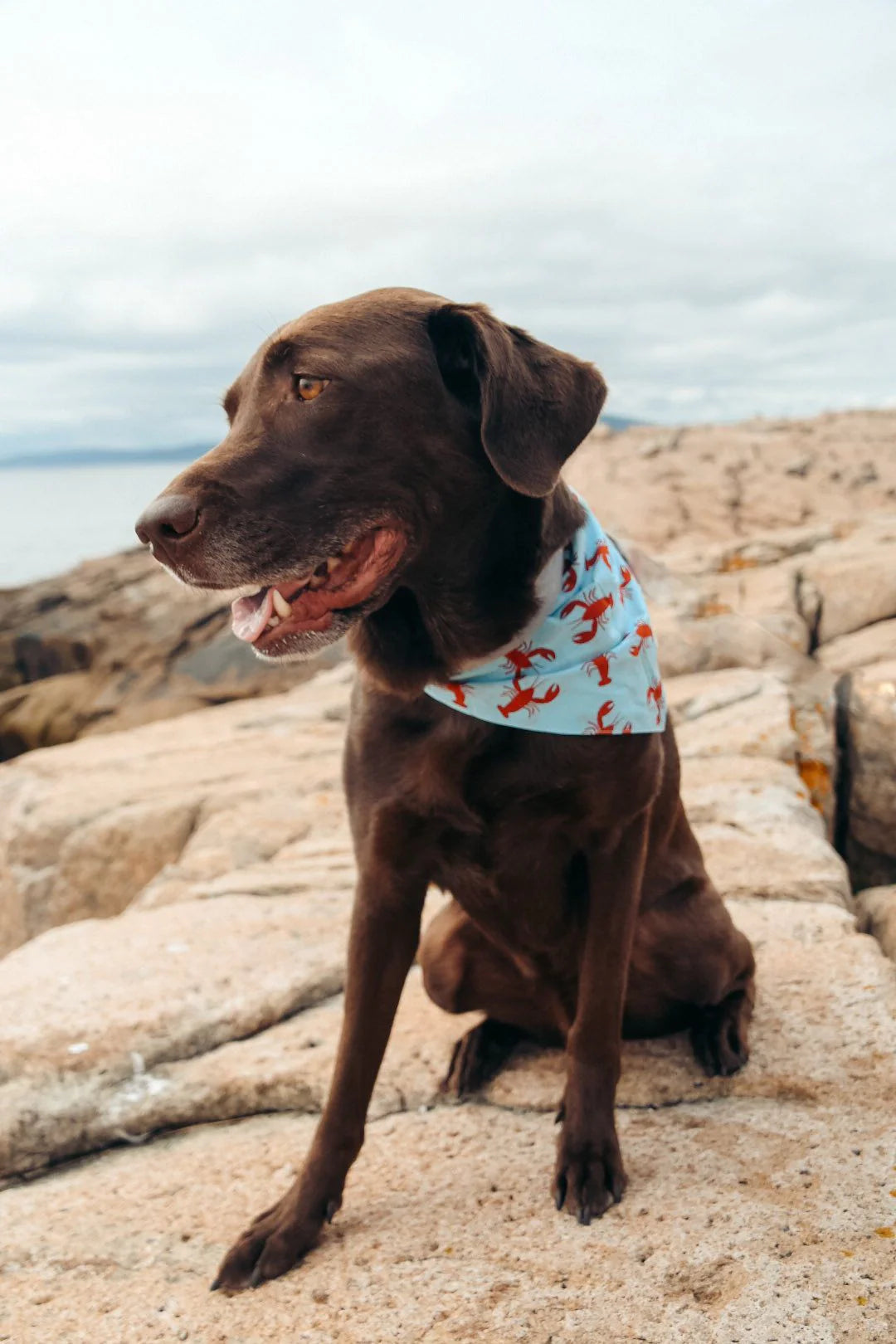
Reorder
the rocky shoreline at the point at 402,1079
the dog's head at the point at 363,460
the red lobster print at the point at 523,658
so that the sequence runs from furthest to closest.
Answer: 1. the red lobster print at the point at 523,658
2. the dog's head at the point at 363,460
3. the rocky shoreline at the point at 402,1079

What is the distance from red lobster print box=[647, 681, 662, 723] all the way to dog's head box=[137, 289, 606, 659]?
→ 55cm

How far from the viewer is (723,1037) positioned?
3070 mm

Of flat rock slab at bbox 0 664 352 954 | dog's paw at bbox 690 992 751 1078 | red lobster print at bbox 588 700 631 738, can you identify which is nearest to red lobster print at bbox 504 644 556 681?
red lobster print at bbox 588 700 631 738

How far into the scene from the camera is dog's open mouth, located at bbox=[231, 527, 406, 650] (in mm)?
2529

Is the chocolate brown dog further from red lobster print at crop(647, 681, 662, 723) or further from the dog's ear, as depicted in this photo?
red lobster print at crop(647, 681, 662, 723)

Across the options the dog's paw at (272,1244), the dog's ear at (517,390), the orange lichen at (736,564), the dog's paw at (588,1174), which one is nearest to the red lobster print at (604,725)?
the dog's ear at (517,390)

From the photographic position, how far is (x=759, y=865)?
431cm

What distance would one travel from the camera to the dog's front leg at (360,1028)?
2.59 meters

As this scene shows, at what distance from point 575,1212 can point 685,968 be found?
29.4 inches

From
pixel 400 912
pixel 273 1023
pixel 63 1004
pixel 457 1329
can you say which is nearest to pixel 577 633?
pixel 400 912

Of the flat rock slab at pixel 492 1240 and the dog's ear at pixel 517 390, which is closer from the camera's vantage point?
the flat rock slab at pixel 492 1240

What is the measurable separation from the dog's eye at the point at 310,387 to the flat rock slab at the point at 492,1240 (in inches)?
74.0

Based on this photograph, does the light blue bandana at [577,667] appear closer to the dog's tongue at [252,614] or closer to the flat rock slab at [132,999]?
the dog's tongue at [252,614]

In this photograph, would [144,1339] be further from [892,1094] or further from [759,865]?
[759,865]
